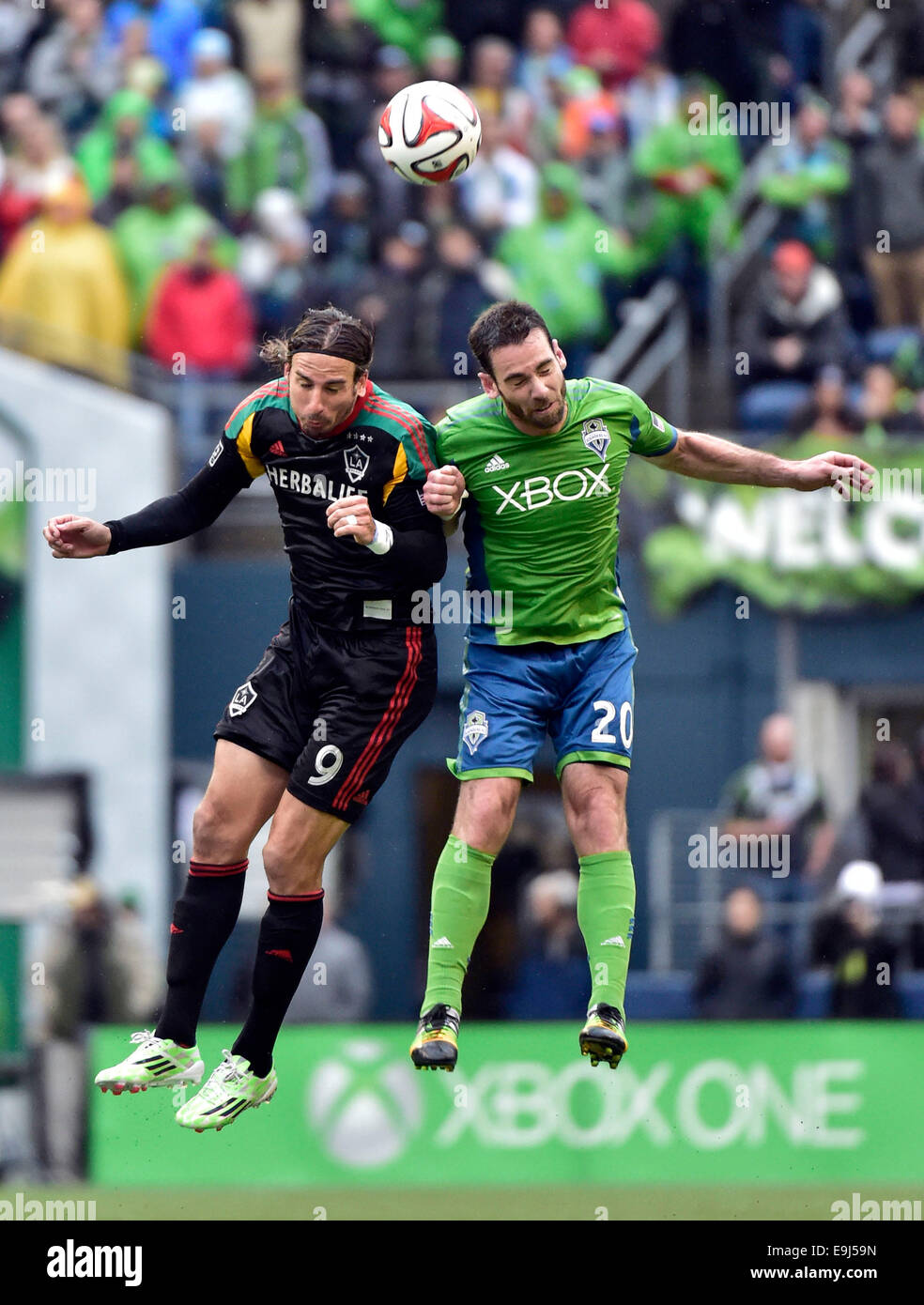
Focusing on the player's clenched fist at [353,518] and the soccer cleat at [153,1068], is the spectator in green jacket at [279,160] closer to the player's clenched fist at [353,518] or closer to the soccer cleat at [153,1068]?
the player's clenched fist at [353,518]

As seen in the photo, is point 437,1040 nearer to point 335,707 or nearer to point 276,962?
point 276,962

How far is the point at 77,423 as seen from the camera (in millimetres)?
16328

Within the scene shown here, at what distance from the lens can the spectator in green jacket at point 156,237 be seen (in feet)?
56.2

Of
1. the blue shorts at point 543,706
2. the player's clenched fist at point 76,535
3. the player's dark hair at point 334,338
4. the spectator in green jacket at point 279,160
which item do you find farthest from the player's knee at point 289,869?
the spectator in green jacket at point 279,160

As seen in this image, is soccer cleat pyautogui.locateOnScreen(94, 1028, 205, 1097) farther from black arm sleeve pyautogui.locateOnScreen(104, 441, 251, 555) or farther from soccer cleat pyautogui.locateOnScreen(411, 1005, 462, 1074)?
black arm sleeve pyautogui.locateOnScreen(104, 441, 251, 555)

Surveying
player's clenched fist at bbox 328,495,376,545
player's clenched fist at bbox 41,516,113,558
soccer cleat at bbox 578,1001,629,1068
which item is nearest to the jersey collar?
player's clenched fist at bbox 328,495,376,545

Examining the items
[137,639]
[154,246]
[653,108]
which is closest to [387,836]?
[137,639]

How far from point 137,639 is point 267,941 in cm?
811

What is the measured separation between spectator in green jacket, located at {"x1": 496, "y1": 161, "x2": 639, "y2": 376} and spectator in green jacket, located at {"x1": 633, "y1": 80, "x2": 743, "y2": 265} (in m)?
0.40

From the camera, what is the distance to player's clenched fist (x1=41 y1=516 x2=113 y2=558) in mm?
8352

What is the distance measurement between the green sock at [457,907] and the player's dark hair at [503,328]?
70.8 inches

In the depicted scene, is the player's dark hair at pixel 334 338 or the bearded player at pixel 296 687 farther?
the bearded player at pixel 296 687

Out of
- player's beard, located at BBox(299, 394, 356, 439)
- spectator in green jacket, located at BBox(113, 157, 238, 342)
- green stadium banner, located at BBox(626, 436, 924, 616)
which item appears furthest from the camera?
spectator in green jacket, located at BBox(113, 157, 238, 342)
